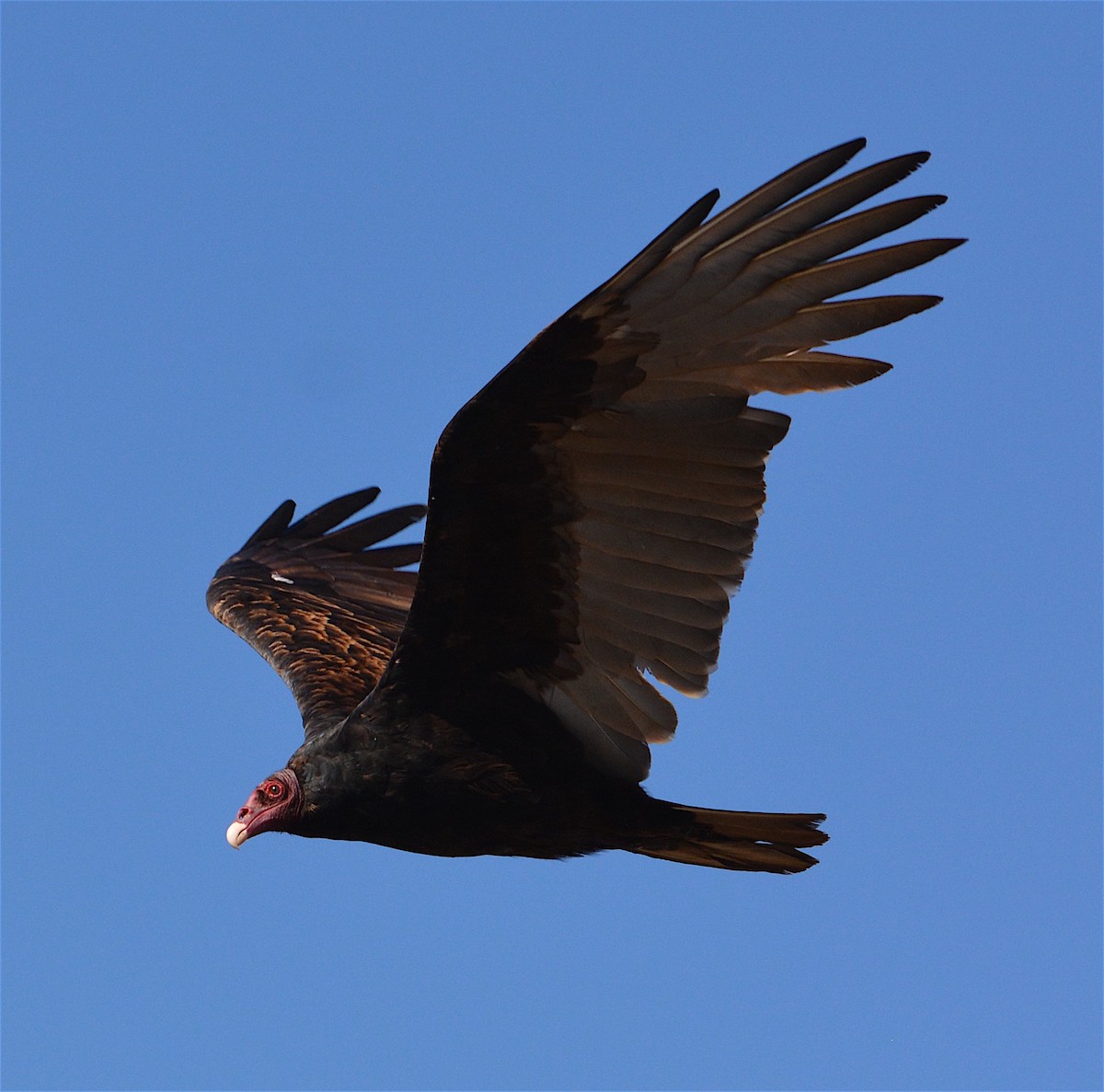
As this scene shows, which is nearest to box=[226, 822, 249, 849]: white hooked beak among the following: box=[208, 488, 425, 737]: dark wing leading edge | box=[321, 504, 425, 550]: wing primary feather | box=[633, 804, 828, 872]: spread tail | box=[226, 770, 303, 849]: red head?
box=[226, 770, 303, 849]: red head

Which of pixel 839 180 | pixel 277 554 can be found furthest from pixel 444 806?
pixel 277 554

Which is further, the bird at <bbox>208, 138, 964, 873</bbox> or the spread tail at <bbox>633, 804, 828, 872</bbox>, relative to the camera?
the spread tail at <bbox>633, 804, 828, 872</bbox>

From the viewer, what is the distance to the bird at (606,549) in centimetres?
435

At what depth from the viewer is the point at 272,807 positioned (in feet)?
16.4

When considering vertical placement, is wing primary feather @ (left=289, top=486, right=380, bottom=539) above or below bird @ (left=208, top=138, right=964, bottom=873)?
above

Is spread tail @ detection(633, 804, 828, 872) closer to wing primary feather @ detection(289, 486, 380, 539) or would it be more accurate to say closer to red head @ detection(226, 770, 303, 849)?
red head @ detection(226, 770, 303, 849)

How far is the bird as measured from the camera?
435 cm

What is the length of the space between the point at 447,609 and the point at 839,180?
1607mm

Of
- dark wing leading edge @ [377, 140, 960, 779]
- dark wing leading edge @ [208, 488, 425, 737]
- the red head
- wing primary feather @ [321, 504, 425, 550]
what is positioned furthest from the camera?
wing primary feather @ [321, 504, 425, 550]

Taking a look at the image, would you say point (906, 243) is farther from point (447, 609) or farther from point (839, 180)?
point (447, 609)

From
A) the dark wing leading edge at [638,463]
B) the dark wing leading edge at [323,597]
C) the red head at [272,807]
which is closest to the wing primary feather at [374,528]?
the dark wing leading edge at [323,597]

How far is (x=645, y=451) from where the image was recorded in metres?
4.65

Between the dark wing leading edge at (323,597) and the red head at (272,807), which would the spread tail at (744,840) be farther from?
the dark wing leading edge at (323,597)

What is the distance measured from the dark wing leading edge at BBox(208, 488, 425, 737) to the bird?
79cm
